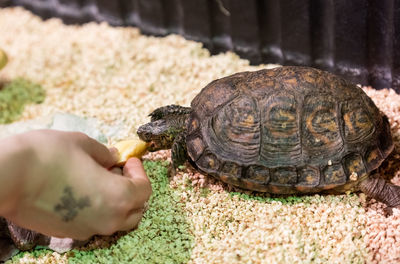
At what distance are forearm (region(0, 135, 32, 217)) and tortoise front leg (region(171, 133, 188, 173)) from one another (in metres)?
1.02

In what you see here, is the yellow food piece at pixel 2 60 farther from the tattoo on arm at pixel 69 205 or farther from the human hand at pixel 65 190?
the tattoo on arm at pixel 69 205

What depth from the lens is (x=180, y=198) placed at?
2680mm

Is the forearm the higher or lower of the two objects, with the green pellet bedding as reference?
higher

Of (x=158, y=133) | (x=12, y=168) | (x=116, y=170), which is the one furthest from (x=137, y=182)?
(x=12, y=168)

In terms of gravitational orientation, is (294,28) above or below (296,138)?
above

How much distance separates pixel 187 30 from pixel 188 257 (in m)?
2.43

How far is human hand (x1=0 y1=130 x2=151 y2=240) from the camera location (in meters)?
1.91

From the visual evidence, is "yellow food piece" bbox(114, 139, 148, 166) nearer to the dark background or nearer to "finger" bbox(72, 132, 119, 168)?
"finger" bbox(72, 132, 119, 168)

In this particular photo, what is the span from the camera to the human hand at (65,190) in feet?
6.28

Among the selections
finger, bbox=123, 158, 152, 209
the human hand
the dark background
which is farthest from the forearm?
the dark background

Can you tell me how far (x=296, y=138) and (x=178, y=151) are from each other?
734mm

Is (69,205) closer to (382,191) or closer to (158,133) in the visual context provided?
(158,133)

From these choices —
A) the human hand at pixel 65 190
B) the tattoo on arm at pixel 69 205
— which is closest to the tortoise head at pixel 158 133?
the human hand at pixel 65 190

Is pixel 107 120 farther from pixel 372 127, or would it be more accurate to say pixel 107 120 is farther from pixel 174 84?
Result: pixel 372 127
